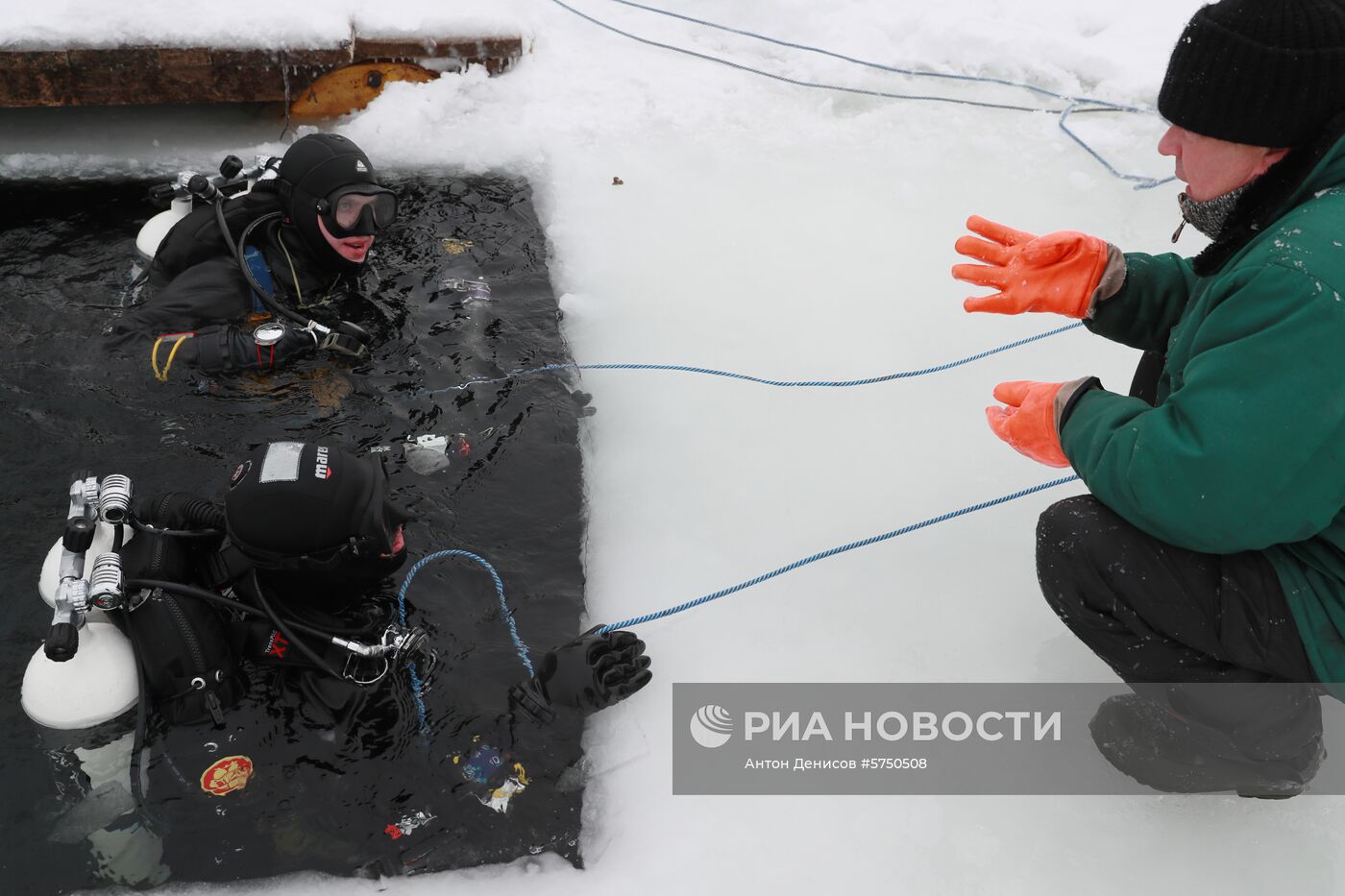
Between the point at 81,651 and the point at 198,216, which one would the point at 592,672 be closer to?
the point at 81,651

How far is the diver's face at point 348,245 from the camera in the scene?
3.49m

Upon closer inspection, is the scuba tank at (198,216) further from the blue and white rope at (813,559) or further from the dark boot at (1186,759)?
the dark boot at (1186,759)

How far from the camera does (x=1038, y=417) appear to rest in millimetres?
2213

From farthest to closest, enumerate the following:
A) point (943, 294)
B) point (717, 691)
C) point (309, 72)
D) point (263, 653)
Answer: point (309, 72), point (943, 294), point (717, 691), point (263, 653)

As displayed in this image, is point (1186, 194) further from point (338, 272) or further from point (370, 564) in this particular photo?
point (338, 272)

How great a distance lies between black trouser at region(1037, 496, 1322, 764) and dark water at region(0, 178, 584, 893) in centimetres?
122

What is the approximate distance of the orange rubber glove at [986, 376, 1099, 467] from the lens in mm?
2158

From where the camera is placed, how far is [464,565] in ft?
9.39

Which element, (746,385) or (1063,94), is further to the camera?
(1063,94)

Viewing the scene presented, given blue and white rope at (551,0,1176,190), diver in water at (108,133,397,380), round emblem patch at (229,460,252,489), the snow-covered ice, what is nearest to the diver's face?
diver in water at (108,133,397,380)

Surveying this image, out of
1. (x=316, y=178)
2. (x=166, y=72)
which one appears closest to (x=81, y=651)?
(x=316, y=178)

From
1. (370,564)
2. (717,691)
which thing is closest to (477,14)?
(370,564)

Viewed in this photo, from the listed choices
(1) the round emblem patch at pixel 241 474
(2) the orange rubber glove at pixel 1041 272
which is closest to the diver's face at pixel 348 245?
(1) the round emblem patch at pixel 241 474

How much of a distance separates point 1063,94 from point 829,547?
11.2ft
